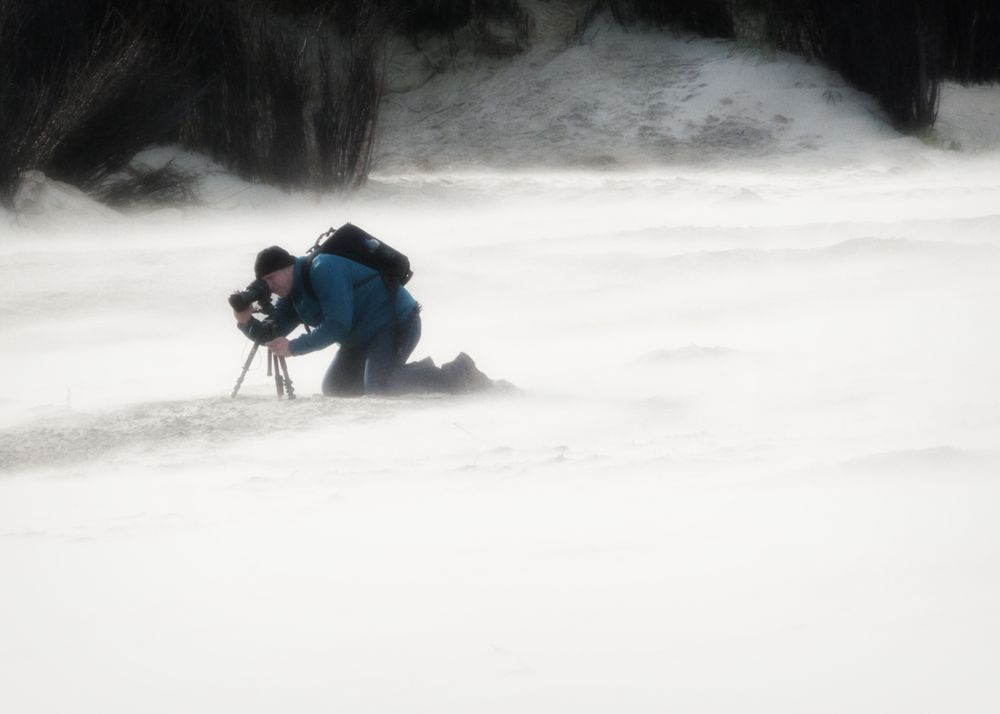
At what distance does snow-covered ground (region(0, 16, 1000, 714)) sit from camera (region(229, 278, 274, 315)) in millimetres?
316

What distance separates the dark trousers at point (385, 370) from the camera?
4.59 m

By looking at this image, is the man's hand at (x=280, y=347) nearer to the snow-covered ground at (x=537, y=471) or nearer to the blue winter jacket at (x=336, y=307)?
the blue winter jacket at (x=336, y=307)

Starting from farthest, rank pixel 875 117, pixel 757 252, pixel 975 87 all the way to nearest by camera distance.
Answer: pixel 975 87 < pixel 875 117 < pixel 757 252

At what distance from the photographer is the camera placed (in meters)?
4.31

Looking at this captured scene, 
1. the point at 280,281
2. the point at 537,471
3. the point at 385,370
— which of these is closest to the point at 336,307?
the point at 280,281

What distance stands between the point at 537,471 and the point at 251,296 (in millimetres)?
1418

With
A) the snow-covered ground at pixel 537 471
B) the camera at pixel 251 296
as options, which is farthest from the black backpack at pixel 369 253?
the snow-covered ground at pixel 537 471

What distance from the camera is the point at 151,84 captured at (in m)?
8.56

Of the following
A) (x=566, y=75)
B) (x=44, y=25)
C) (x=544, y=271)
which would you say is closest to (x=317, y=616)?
(x=544, y=271)

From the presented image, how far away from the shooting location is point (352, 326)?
15.1 feet

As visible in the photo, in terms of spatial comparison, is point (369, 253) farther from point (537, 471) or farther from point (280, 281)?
point (537, 471)

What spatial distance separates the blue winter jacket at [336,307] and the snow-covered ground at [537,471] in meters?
0.24

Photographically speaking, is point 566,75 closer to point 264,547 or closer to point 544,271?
point 544,271

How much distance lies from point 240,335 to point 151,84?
9.65ft
